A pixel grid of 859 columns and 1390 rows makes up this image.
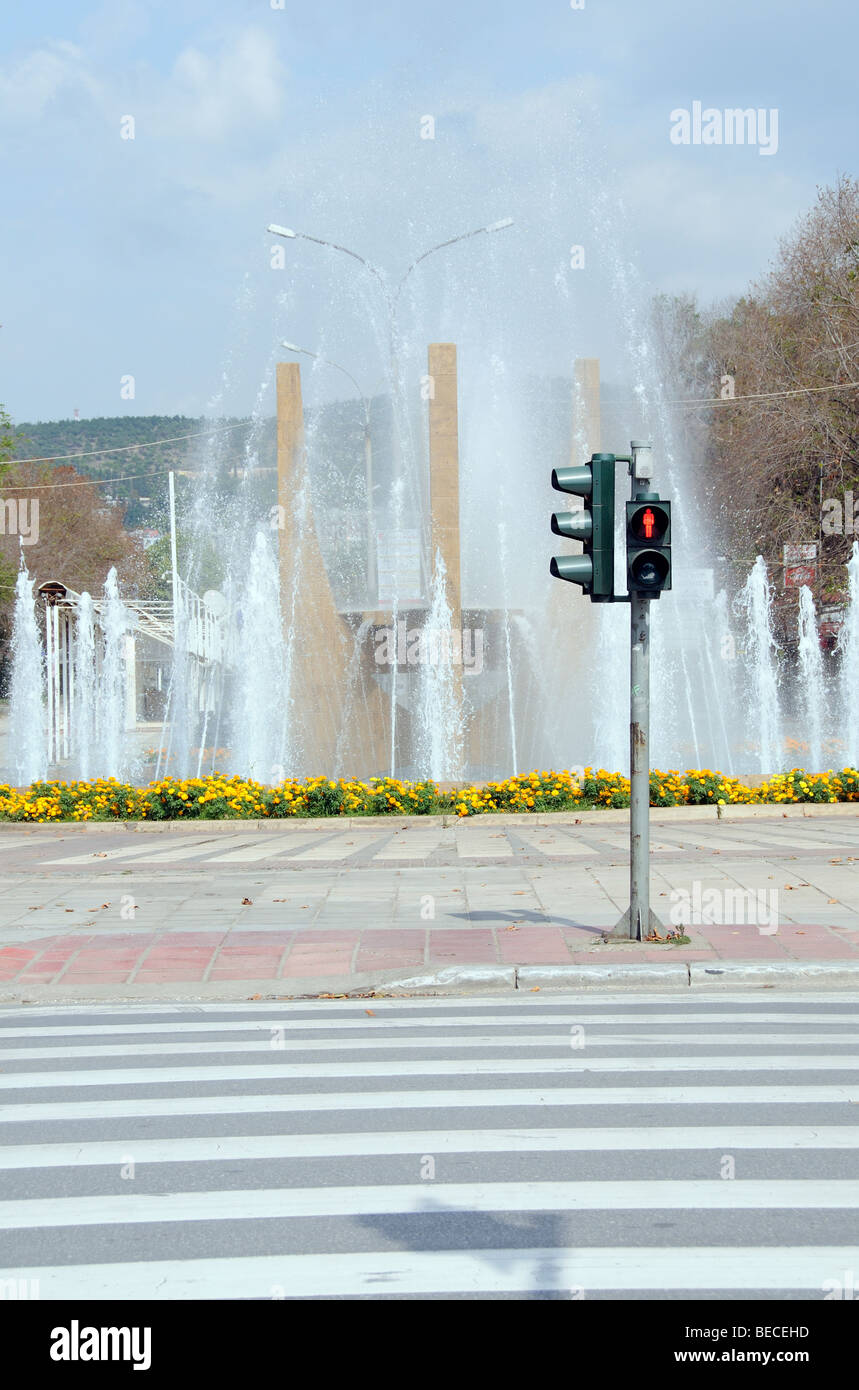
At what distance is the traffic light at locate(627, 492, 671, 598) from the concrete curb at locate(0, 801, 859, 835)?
7912 mm

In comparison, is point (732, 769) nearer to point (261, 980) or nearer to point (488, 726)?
point (488, 726)

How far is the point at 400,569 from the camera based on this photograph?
88.1 feet

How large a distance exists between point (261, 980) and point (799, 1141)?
4.43 meters

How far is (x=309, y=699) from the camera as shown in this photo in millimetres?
26812

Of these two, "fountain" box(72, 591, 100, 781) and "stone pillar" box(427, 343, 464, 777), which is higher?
"stone pillar" box(427, 343, 464, 777)

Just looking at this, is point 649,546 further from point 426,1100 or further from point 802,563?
point 802,563

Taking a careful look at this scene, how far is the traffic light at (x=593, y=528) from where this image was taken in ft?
31.0

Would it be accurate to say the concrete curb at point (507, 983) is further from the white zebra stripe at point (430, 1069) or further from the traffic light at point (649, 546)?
the traffic light at point (649, 546)

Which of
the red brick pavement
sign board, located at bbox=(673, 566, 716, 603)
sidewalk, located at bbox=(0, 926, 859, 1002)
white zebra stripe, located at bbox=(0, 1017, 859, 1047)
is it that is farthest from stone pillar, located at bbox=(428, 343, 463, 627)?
→ white zebra stripe, located at bbox=(0, 1017, 859, 1047)

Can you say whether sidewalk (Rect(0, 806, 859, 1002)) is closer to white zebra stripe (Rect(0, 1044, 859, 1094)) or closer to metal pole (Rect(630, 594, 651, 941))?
metal pole (Rect(630, 594, 651, 941))

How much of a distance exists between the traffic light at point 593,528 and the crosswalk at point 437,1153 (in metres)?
2.86

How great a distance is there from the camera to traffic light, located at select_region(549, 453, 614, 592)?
945 cm

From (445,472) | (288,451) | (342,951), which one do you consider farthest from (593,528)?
(288,451)

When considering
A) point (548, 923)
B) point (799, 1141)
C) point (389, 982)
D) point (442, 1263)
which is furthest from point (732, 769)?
point (442, 1263)
